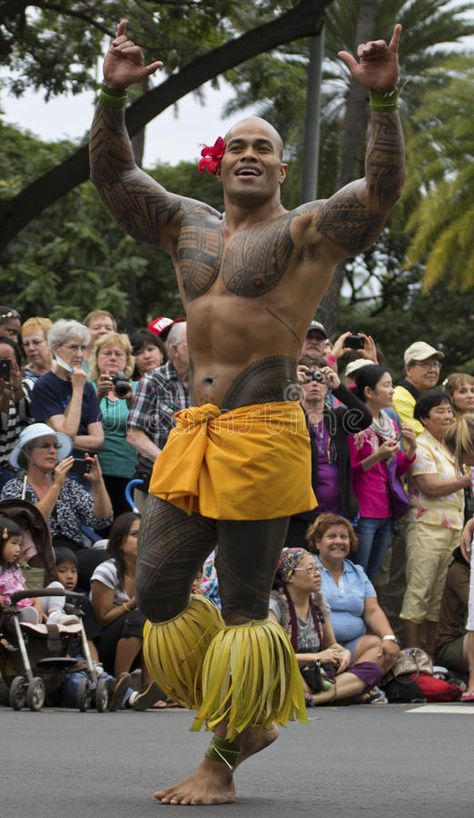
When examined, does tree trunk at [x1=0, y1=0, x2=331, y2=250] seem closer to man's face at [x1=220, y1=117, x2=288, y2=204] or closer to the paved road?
the paved road

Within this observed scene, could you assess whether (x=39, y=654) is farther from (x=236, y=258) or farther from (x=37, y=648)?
(x=236, y=258)

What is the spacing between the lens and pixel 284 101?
21109 millimetres

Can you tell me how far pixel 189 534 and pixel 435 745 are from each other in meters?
2.48

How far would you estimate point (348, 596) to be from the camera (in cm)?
1060

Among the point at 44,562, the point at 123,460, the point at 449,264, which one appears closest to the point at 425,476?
the point at 123,460

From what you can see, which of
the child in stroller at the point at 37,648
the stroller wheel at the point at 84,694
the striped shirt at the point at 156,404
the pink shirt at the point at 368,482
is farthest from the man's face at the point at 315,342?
the stroller wheel at the point at 84,694

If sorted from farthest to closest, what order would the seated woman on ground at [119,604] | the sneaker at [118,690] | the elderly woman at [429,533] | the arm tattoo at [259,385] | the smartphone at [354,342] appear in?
the smartphone at [354,342] → the elderly woman at [429,533] → the seated woman on ground at [119,604] → the sneaker at [118,690] → the arm tattoo at [259,385]

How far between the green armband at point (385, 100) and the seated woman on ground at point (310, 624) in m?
5.06

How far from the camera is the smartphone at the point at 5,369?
1017 centimetres

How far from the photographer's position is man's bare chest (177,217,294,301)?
18.5 feet

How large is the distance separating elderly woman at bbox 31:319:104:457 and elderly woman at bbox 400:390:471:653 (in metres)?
2.36

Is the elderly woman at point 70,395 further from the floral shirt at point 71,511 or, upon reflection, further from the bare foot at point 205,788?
the bare foot at point 205,788

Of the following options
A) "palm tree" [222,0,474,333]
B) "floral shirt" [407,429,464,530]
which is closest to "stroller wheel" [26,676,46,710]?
"floral shirt" [407,429,464,530]

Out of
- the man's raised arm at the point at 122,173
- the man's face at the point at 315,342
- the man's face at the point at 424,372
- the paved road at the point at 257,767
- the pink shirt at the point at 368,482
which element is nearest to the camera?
the paved road at the point at 257,767
